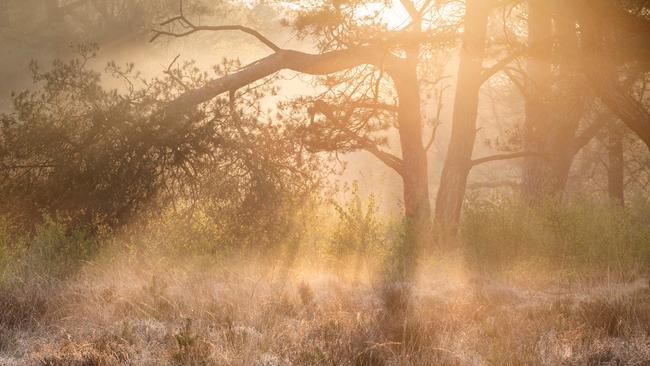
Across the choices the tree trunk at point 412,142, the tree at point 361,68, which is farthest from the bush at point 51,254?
the tree trunk at point 412,142

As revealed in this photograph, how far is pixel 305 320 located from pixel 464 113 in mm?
6457

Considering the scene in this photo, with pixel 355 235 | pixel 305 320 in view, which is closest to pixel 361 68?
pixel 355 235

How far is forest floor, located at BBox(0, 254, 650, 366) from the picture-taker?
14.9ft

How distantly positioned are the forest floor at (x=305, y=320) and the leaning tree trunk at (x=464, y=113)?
3600 mm

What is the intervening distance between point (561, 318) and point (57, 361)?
12.8 feet

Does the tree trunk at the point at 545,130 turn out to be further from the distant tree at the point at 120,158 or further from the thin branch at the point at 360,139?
the distant tree at the point at 120,158

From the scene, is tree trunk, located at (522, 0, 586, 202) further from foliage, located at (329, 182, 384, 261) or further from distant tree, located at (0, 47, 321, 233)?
distant tree, located at (0, 47, 321, 233)

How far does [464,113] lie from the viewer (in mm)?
11266

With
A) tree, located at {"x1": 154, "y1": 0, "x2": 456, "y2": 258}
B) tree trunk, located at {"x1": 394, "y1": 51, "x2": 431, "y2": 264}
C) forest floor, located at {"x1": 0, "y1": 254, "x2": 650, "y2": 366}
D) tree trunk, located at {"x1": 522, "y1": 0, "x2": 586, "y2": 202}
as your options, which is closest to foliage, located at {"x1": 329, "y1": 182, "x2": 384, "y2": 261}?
tree, located at {"x1": 154, "y1": 0, "x2": 456, "y2": 258}

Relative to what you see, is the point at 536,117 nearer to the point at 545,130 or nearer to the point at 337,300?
the point at 545,130

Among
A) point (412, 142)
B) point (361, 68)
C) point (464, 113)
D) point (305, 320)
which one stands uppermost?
point (361, 68)

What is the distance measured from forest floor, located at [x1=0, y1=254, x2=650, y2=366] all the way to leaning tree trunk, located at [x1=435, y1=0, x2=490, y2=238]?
3.60 m

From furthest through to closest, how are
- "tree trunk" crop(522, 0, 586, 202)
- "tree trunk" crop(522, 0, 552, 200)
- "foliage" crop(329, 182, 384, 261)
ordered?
"tree trunk" crop(522, 0, 552, 200)
"tree trunk" crop(522, 0, 586, 202)
"foliage" crop(329, 182, 384, 261)

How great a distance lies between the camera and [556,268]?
29.6 feet
